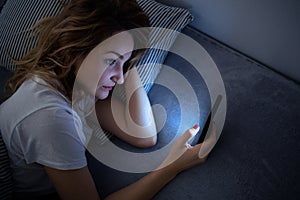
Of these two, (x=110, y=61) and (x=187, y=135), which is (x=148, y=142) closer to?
(x=187, y=135)

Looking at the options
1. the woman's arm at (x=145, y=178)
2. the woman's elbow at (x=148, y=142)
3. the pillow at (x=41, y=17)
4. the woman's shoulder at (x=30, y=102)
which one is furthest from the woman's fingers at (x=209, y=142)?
the woman's shoulder at (x=30, y=102)

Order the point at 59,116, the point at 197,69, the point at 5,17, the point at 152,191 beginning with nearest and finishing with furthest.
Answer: the point at 59,116 → the point at 152,191 → the point at 197,69 → the point at 5,17

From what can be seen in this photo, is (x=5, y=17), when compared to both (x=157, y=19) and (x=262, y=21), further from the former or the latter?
(x=262, y=21)

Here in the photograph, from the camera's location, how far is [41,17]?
0.95 meters

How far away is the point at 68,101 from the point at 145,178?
288 millimetres

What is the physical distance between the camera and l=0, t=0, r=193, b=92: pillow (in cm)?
93

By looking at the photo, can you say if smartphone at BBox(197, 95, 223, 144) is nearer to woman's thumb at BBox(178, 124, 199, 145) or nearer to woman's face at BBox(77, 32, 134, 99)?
woman's thumb at BBox(178, 124, 199, 145)

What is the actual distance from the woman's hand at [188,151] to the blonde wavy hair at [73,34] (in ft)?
1.06

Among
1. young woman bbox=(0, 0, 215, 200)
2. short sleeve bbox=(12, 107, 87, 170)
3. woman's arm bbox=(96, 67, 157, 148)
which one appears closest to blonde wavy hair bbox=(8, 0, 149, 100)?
young woman bbox=(0, 0, 215, 200)

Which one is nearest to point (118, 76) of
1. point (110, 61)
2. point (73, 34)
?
point (110, 61)

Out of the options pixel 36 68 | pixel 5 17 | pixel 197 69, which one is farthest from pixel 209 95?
pixel 5 17

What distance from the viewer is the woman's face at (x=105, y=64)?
2.38ft

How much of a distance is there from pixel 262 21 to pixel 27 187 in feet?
A: 2.63

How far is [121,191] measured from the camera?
2.60 feet
